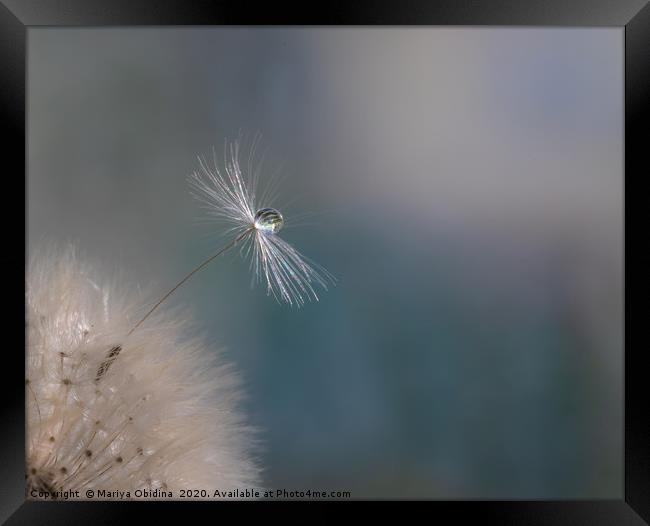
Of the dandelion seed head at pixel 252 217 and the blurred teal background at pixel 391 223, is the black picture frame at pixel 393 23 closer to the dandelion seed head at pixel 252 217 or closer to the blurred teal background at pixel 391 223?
the blurred teal background at pixel 391 223

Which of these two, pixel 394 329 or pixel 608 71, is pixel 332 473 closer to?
pixel 394 329

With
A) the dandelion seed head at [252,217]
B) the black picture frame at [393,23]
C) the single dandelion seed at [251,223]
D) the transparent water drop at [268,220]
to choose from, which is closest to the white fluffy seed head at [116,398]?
the black picture frame at [393,23]

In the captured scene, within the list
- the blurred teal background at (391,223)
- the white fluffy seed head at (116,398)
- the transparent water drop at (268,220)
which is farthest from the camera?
the blurred teal background at (391,223)

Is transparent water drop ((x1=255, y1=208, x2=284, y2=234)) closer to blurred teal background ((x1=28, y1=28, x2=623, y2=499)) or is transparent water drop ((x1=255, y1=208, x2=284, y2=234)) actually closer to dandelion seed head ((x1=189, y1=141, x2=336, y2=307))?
dandelion seed head ((x1=189, y1=141, x2=336, y2=307))

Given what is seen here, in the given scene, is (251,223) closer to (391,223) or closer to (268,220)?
(268,220)

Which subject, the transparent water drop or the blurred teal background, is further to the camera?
the blurred teal background

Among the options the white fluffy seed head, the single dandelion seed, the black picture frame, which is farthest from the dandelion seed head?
the black picture frame
